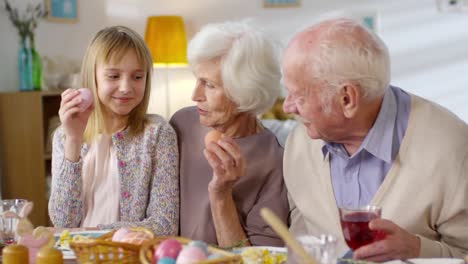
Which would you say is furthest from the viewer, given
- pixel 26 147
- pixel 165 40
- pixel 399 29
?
pixel 399 29

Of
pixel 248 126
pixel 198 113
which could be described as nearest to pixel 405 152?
pixel 248 126

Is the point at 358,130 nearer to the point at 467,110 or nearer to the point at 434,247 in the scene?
the point at 434,247

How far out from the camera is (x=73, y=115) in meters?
2.25

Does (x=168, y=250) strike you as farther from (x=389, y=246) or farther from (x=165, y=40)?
(x=165, y=40)

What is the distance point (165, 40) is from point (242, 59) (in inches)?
118

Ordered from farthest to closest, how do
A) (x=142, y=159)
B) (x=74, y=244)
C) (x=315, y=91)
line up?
(x=142, y=159) → (x=315, y=91) → (x=74, y=244)

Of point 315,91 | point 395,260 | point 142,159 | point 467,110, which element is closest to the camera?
point 395,260

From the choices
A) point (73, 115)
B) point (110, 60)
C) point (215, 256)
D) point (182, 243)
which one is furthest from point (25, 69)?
point (215, 256)

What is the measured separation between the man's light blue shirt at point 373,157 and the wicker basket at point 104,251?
2.34 feet

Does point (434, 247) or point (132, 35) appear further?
point (132, 35)

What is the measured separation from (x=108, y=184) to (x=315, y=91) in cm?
79

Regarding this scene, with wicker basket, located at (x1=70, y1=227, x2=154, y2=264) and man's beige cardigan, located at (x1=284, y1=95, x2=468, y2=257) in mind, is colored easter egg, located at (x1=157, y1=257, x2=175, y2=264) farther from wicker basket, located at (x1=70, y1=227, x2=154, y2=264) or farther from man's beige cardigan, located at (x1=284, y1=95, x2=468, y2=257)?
man's beige cardigan, located at (x1=284, y1=95, x2=468, y2=257)

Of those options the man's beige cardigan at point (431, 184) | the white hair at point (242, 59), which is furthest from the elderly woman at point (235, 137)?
the man's beige cardigan at point (431, 184)

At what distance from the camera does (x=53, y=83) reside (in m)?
4.85
